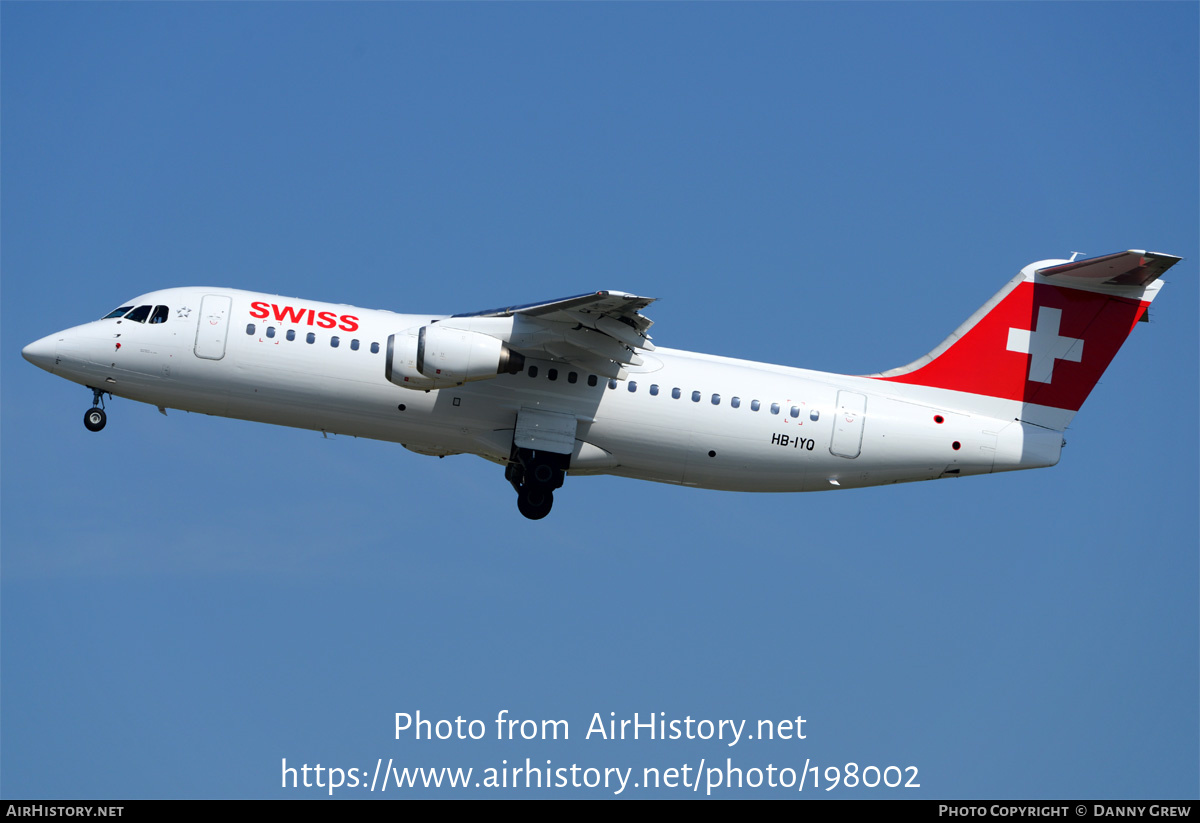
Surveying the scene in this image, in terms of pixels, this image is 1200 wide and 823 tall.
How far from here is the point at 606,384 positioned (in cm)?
2147

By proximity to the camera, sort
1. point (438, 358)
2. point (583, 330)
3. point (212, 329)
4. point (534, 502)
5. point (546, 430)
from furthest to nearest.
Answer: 1. point (534, 502)
2. point (546, 430)
3. point (212, 329)
4. point (583, 330)
5. point (438, 358)

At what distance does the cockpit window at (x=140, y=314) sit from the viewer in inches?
842

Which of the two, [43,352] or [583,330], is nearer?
[583,330]

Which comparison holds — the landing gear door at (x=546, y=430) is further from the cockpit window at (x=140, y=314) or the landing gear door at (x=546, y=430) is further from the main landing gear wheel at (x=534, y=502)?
the cockpit window at (x=140, y=314)

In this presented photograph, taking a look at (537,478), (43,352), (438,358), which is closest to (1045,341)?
(537,478)

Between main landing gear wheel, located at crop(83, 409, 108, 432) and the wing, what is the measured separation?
5.81 meters

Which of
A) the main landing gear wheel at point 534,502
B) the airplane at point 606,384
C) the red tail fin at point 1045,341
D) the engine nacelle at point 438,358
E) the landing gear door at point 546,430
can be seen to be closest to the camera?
the engine nacelle at point 438,358

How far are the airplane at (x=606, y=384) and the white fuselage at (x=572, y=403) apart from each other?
0.10ft

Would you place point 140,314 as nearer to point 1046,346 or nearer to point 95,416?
point 95,416

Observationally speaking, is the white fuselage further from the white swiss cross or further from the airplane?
the white swiss cross

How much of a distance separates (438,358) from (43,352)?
6.30 meters

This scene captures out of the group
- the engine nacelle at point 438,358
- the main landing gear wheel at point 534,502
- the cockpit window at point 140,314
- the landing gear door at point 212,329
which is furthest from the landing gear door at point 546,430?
the cockpit window at point 140,314

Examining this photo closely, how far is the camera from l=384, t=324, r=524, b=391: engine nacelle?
20141mm

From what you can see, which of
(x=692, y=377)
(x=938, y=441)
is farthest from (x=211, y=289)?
(x=938, y=441)
